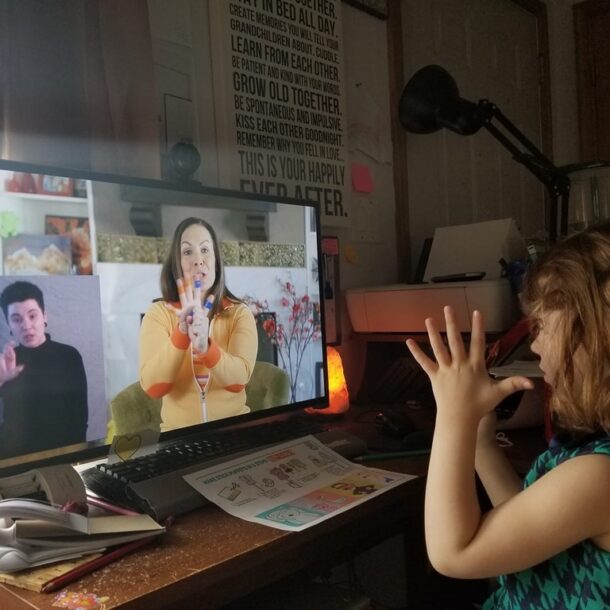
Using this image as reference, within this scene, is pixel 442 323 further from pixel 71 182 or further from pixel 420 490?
pixel 71 182

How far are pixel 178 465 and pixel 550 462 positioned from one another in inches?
21.1

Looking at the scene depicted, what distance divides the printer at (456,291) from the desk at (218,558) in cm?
56

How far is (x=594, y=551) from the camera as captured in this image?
75cm

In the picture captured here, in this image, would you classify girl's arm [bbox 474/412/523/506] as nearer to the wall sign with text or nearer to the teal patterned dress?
the teal patterned dress

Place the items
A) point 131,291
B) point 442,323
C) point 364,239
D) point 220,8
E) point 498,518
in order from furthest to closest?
point 364,239
point 442,323
point 220,8
point 131,291
point 498,518

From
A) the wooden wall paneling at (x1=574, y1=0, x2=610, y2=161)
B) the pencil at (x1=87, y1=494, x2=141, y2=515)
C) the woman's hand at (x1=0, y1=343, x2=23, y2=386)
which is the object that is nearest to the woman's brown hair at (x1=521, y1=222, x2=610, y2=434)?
the pencil at (x1=87, y1=494, x2=141, y2=515)

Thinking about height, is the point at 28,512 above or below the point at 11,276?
below

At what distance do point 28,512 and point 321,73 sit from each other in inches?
50.9

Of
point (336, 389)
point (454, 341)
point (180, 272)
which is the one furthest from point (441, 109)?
point (454, 341)

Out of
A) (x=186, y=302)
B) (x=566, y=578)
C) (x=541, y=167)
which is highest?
(x=541, y=167)

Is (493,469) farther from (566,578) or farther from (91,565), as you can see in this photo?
(91,565)

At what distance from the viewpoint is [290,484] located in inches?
39.0

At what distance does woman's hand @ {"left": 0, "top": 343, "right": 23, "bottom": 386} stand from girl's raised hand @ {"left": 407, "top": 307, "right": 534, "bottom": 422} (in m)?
0.54

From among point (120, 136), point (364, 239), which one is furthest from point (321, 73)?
point (120, 136)
